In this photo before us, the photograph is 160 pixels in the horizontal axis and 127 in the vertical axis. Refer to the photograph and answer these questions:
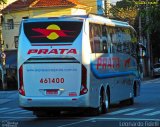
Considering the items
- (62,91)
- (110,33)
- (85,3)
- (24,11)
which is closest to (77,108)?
(62,91)

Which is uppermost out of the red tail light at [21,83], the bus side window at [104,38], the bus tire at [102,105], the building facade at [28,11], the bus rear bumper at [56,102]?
the building facade at [28,11]

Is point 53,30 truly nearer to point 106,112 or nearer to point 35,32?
point 35,32

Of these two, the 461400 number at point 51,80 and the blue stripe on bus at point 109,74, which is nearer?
the 461400 number at point 51,80

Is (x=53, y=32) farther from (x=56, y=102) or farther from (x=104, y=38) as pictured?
(x=104, y=38)

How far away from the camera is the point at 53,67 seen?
58.8 ft

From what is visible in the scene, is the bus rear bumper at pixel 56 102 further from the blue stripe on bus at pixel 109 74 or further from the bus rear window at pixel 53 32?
the bus rear window at pixel 53 32

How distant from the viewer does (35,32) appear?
1838 centimetres

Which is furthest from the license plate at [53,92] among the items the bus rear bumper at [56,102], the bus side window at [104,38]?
the bus side window at [104,38]

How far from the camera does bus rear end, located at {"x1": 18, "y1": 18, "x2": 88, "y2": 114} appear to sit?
700 inches

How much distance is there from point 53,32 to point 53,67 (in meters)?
1.23

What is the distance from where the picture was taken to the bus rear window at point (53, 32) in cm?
1817

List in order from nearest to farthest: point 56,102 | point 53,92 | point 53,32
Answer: point 56,102, point 53,92, point 53,32

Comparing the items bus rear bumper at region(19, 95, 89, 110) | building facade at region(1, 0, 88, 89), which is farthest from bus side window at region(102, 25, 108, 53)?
building facade at region(1, 0, 88, 89)

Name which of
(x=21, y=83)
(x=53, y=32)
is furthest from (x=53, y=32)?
(x=21, y=83)
